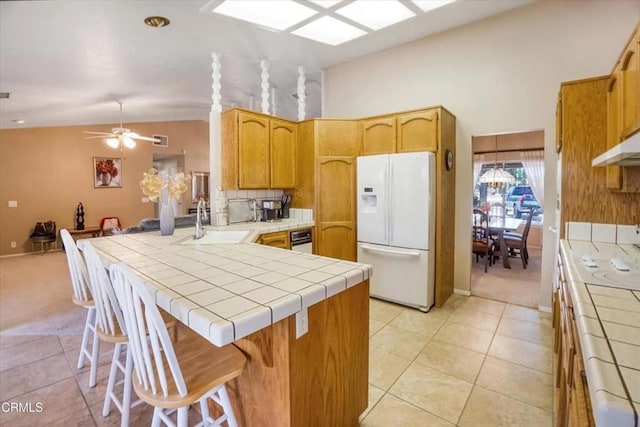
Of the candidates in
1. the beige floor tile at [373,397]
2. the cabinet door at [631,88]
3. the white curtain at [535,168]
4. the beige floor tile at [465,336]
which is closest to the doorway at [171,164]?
the beige floor tile at [465,336]

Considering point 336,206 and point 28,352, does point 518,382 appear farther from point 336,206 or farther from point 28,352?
point 28,352

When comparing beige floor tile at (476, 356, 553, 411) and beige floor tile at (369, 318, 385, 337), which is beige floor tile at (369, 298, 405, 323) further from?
beige floor tile at (476, 356, 553, 411)

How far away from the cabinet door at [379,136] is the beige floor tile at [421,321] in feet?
5.86

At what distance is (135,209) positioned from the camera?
768 cm

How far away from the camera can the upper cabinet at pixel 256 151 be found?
3.38 m

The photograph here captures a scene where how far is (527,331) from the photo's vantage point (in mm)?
2738

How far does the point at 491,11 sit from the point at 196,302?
382 centimetres

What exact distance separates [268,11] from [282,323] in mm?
2723

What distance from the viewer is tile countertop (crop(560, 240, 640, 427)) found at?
1.98 feet

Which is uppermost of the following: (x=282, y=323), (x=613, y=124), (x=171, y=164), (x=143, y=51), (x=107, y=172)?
(x=143, y=51)

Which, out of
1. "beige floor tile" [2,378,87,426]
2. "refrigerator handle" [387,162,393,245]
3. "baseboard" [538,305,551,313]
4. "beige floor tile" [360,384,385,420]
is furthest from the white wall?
"beige floor tile" [2,378,87,426]

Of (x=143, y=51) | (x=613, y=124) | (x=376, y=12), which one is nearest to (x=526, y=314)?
(x=613, y=124)

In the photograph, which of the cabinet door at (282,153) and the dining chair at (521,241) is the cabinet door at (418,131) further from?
the dining chair at (521,241)

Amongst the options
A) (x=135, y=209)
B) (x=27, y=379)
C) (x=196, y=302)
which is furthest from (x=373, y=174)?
(x=135, y=209)
